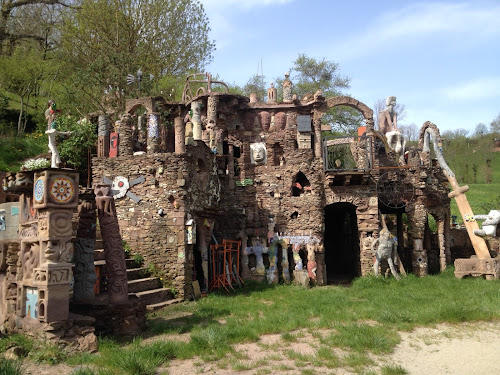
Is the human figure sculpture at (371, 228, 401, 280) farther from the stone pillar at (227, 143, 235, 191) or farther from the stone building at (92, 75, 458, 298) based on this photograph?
the stone pillar at (227, 143, 235, 191)

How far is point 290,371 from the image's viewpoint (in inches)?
278

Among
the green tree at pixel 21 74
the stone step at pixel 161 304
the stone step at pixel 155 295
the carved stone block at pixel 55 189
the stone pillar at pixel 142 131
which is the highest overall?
the green tree at pixel 21 74

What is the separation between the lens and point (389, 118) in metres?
19.1

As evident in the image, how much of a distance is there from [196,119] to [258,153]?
284cm

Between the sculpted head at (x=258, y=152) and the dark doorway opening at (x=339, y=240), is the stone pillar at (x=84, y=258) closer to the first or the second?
the sculpted head at (x=258, y=152)

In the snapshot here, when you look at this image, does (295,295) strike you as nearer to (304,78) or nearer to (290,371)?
(290,371)

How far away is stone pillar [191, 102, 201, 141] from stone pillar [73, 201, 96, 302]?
740cm

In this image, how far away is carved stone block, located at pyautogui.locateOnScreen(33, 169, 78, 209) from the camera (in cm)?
798

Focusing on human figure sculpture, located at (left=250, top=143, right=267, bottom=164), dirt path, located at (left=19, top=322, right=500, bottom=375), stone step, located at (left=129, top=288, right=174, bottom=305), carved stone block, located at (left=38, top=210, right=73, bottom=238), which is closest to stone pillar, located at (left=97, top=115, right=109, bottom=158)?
stone step, located at (left=129, top=288, right=174, bottom=305)

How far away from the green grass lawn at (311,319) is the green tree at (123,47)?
41.9ft

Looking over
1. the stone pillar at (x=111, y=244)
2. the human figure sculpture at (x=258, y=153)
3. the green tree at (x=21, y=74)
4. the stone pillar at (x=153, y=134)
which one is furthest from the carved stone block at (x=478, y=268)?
the green tree at (x=21, y=74)

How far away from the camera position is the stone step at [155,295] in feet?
39.1

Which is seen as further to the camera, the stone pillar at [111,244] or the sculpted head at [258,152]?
the sculpted head at [258,152]

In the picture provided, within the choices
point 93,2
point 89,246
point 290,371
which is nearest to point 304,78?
point 93,2
